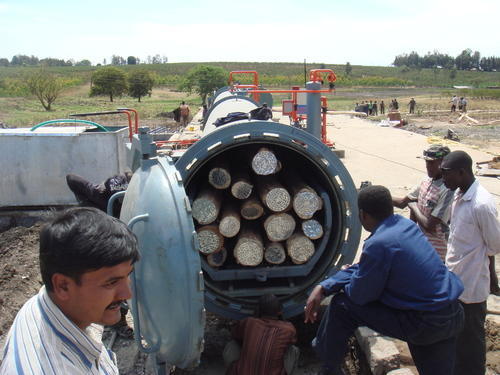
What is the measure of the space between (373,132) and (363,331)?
55.3ft

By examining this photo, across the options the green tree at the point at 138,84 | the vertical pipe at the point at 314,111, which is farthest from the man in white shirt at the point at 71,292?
the green tree at the point at 138,84

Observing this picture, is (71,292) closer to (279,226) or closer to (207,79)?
(279,226)

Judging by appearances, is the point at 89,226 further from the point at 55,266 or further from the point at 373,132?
the point at 373,132

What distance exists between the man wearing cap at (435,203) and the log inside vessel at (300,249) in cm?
92

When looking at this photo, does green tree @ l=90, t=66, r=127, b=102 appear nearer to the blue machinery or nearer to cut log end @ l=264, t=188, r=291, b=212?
the blue machinery

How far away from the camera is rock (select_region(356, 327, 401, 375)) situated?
11.7 feet

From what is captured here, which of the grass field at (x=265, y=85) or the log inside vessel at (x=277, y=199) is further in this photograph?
the grass field at (x=265, y=85)

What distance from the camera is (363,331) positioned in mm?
3986

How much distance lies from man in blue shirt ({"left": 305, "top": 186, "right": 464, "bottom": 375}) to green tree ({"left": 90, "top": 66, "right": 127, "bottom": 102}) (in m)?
48.7

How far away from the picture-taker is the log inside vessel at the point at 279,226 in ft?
13.3

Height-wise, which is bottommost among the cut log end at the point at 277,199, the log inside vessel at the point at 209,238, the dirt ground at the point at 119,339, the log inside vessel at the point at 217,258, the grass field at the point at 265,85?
the dirt ground at the point at 119,339

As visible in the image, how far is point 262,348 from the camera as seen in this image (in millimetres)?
3441

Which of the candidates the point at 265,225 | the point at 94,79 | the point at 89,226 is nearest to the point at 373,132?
the point at 265,225

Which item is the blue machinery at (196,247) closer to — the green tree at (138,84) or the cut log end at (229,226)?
the cut log end at (229,226)
